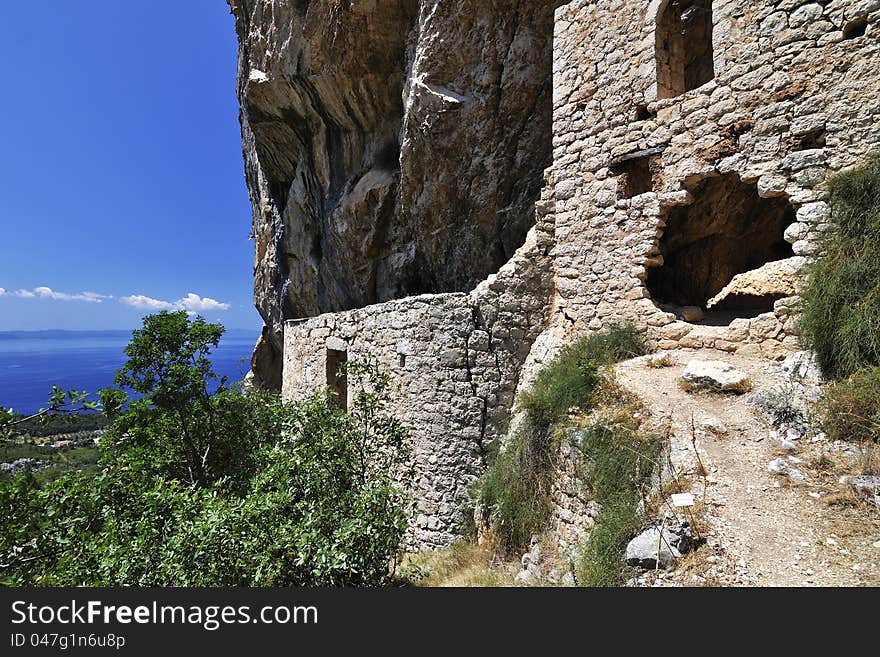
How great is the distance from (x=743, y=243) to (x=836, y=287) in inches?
234

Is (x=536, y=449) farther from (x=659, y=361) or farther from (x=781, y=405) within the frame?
(x=781, y=405)

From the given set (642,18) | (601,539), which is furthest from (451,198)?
(601,539)

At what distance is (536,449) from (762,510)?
2.14 meters

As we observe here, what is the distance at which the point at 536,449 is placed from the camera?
4.83 meters

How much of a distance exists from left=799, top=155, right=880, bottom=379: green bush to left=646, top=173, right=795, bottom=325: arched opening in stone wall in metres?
3.07

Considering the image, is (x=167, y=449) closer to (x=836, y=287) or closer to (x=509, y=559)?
(x=509, y=559)

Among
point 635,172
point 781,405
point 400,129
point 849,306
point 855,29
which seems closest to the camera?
point 781,405

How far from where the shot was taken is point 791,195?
4.89 meters

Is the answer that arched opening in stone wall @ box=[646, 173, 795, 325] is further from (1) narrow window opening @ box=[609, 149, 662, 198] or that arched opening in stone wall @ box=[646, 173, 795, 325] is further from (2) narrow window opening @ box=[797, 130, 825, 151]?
(2) narrow window opening @ box=[797, 130, 825, 151]

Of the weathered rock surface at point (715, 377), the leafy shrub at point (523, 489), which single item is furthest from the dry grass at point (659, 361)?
the leafy shrub at point (523, 489)

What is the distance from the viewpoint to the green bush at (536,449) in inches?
184

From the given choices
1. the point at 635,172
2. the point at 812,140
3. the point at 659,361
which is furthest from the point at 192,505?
the point at 812,140

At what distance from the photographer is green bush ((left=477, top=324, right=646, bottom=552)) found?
468 cm

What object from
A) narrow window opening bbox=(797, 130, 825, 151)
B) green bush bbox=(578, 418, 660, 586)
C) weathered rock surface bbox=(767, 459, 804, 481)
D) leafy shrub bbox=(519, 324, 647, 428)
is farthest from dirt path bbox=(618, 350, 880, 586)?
narrow window opening bbox=(797, 130, 825, 151)
